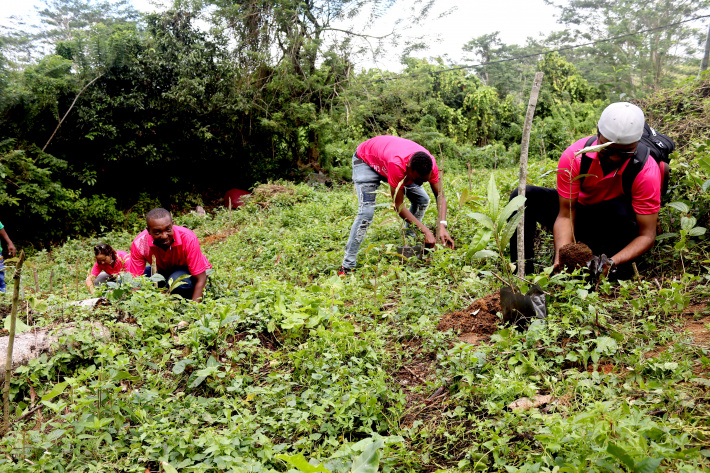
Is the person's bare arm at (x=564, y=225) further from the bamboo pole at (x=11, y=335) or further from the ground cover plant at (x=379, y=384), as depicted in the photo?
the bamboo pole at (x=11, y=335)

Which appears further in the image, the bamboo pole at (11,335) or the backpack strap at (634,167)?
the backpack strap at (634,167)

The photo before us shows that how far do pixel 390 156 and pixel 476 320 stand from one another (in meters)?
2.16

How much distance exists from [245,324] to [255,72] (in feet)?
35.3

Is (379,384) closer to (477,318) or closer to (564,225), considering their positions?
(477,318)

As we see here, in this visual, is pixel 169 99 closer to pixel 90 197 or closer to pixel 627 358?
pixel 90 197

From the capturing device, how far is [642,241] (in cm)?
306

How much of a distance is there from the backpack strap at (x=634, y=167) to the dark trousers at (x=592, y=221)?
0.18 metres

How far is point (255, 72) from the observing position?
12.4m

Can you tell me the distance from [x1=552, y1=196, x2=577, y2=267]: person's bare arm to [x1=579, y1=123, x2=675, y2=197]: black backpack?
19 centimetres

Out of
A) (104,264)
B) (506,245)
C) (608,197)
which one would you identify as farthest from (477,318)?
(104,264)

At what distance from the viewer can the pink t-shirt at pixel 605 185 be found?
9.93 feet

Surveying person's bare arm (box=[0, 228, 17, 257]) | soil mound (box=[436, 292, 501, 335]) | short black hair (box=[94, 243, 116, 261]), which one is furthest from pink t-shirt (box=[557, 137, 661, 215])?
person's bare arm (box=[0, 228, 17, 257])

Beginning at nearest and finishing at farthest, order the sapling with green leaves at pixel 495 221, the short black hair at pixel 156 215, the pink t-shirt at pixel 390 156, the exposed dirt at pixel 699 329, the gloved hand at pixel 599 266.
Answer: the exposed dirt at pixel 699 329 → the sapling with green leaves at pixel 495 221 → the gloved hand at pixel 599 266 → the short black hair at pixel 156 215 → the pink t-shirt at pixel 390 156

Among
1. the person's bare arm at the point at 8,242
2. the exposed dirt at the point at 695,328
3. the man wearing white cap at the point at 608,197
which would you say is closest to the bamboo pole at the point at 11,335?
the exposed dirt at the point at 695,328
